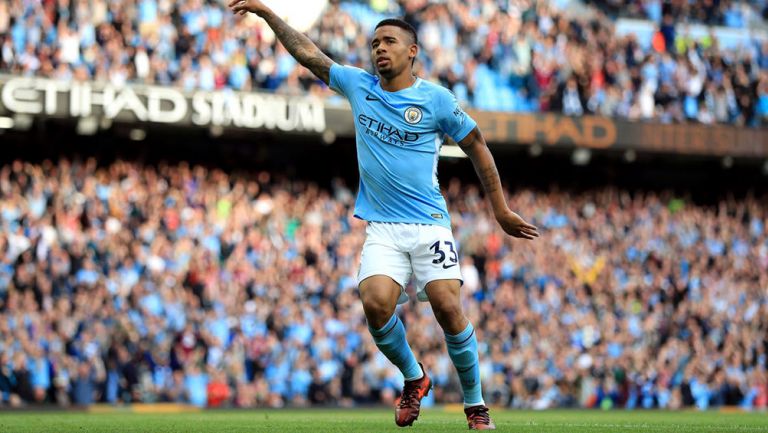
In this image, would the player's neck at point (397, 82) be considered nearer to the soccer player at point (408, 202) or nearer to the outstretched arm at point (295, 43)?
the soccer player at point (408, 202)

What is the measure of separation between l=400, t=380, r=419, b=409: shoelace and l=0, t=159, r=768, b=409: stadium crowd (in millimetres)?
11168

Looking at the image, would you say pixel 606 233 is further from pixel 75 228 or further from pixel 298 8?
pixel 75 228

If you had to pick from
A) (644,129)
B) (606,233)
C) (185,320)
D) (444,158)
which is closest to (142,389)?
(185,320)

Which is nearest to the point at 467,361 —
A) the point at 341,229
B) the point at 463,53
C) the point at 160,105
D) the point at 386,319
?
the point at 386,319

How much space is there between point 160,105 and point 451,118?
15064 millimetres

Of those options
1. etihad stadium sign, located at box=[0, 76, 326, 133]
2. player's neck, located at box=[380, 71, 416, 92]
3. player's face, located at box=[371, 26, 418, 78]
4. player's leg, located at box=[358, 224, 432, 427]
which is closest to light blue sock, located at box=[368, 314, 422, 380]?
player's leg, located at box=[358, 224, 432, 427]

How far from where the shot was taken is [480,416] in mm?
7555

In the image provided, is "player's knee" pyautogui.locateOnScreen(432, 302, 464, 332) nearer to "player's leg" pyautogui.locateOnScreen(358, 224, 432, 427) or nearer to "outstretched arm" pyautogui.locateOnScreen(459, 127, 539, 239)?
"player's leg" pyautogui.locateOnScreen(358, 224, 432, 427)

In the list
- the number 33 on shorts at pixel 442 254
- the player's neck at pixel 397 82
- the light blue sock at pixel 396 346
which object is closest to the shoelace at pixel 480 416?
the light blue sock at pixel 396 346

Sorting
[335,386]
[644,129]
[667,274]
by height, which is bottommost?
[335,386]

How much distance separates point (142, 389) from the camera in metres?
18.4

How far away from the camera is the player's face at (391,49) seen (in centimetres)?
750

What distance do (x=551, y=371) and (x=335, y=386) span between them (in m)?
4.28

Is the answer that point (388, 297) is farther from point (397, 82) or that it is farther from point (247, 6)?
point (247, 6)
